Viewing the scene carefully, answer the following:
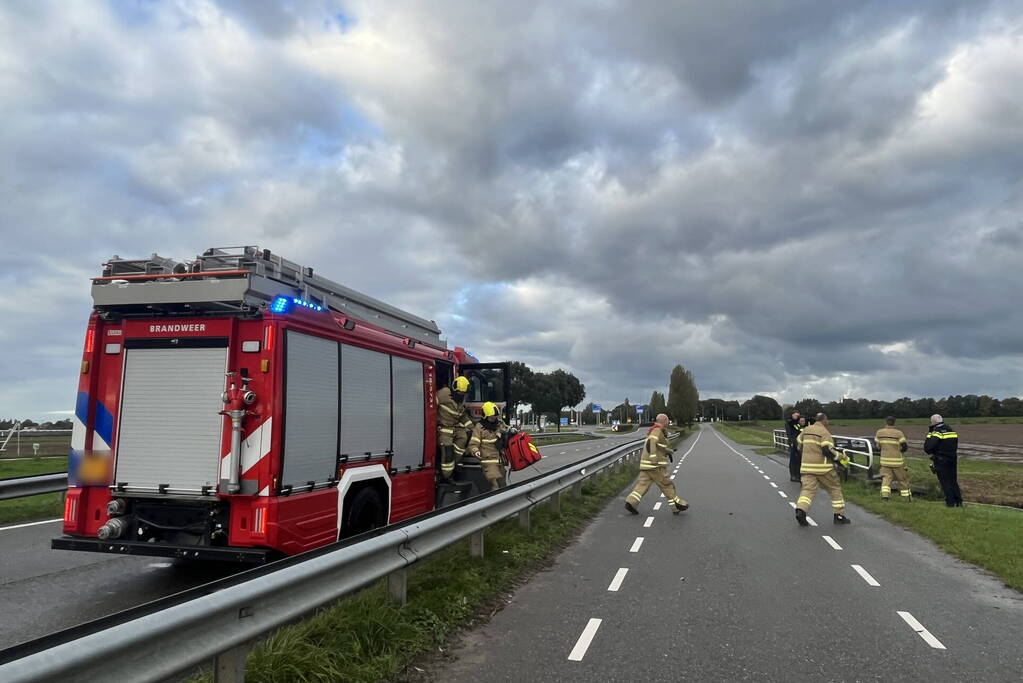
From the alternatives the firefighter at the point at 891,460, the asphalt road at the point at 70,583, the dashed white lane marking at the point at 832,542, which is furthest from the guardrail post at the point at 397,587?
the firefighter at the point at 891,460

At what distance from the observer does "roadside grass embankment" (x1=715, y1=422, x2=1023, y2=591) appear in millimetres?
8188

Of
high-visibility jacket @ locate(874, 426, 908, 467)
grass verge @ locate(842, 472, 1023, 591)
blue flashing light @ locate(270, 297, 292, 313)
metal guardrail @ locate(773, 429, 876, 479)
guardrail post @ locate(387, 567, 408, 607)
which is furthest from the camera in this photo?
metal guardrail @ locate(773, 429, 876, 479)

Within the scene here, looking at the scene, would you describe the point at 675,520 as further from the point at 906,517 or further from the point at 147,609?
the point at 147,609

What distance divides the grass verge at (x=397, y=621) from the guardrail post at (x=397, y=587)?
7 centimetres

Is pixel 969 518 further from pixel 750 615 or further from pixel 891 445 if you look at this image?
pixel 750 615

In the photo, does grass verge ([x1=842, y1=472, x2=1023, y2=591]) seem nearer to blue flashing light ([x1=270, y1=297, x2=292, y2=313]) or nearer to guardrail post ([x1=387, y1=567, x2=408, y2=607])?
guardrail post ([x1=387, y1=567, x2=408, y2=607])

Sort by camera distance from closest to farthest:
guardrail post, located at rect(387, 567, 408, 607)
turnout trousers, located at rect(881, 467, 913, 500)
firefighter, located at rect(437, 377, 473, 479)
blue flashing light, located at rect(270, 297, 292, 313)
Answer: guardrail post, located at rect(387, 567, 408, 607), blue flashing light, located at rect(270, 297, 292, 313), firefighter, located at rect(437, 377, 473, 479), turnout trousers, located at rect(881, 467, 913, 500)

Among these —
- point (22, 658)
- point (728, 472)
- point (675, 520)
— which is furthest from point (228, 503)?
point (728, 472)

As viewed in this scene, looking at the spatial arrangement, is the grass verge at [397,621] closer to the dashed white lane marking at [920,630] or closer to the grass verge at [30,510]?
the dashed white lane marking at [920,630]

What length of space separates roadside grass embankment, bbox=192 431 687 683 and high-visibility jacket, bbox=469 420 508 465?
85.7 inches

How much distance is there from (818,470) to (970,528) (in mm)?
2232

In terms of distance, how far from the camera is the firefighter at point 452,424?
1022 centimetres

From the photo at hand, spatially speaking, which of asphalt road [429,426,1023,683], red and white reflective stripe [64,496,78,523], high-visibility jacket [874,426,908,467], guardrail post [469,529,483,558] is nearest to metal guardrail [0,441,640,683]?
asphalt road [429,426,1023,683]

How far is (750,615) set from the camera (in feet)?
19.3
